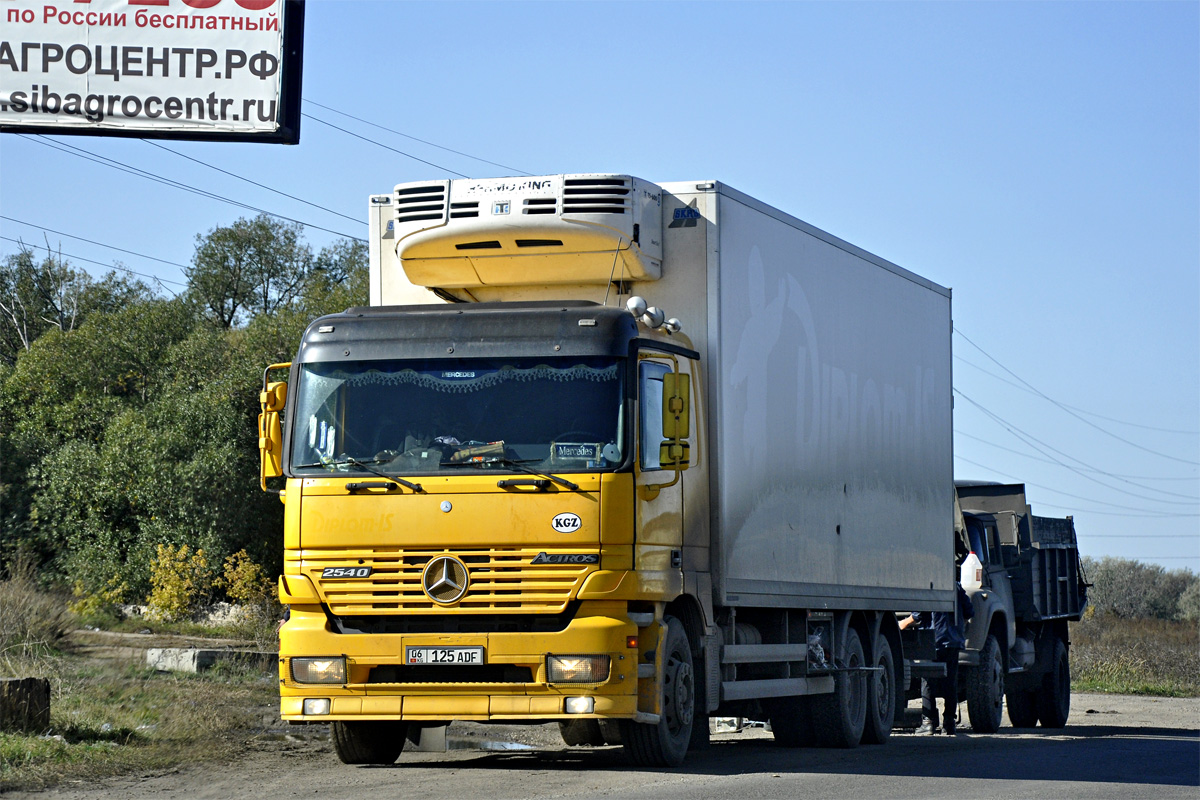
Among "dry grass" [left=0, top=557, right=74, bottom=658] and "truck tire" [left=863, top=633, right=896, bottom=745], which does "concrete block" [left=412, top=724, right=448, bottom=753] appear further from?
"truck tire" [left=863, top=633, right=896, bottom=745]

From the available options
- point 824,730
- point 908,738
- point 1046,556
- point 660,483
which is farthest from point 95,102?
point 1046,556

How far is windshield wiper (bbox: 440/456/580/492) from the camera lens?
33.0 feet

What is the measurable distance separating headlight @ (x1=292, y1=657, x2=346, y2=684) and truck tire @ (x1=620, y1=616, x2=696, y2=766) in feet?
6.40

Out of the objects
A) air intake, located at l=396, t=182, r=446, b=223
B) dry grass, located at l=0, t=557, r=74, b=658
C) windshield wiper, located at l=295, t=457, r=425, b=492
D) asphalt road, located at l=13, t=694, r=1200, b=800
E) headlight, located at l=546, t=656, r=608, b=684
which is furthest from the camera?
dry grass, located at l=0, t=557, r=74, b=658

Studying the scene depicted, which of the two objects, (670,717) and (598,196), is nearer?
(670,717)

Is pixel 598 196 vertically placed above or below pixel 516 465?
above

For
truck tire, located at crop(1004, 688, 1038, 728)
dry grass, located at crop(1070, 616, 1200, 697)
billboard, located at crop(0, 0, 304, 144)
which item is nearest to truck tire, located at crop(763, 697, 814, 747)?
billboard, located at crop(0, 0, 304, 144)

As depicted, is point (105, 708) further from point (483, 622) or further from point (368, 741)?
point (483, 622)

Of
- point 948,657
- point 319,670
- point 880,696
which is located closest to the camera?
point 319,670

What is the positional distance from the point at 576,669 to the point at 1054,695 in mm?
13749

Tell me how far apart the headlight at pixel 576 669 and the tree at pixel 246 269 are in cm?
5084

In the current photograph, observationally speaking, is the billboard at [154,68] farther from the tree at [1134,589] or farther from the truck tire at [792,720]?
the tree at [1134,589]

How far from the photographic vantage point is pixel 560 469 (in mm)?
10156

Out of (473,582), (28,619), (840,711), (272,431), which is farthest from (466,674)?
(28,619)
